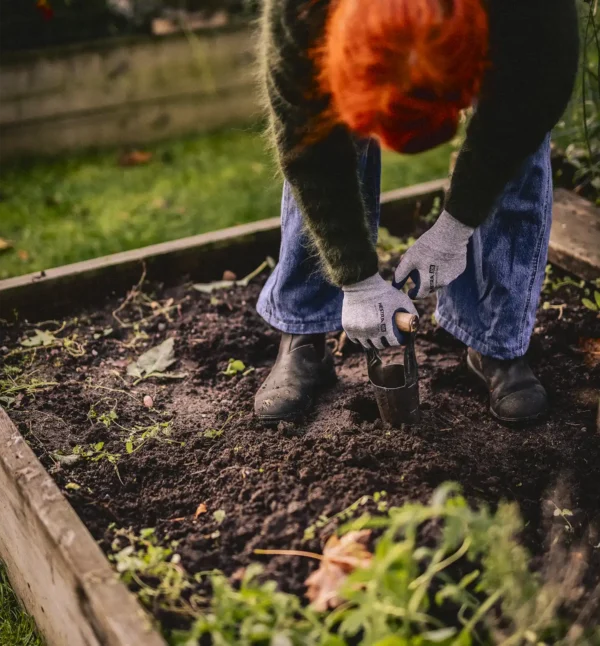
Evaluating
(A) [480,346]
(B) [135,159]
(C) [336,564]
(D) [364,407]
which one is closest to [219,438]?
(D) [364,407]

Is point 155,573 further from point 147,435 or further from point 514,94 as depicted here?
point 514,94

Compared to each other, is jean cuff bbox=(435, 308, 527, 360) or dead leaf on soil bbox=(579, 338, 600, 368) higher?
jean cuff bbox=(435, 308, 527, 360)

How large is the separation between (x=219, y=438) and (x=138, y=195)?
204 centimetres

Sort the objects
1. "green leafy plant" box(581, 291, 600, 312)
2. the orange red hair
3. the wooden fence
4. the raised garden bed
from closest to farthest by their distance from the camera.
Result: the orange red hair, the raised garden bed, "green leafy plant" box(581, 291, 600, 312), the wooden fence

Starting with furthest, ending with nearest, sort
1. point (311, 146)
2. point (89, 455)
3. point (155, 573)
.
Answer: point (89, 455), point (311, 146), point (155, 573)

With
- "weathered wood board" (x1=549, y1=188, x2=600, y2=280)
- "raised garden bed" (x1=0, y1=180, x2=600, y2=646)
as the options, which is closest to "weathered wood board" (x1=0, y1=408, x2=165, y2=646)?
"raised garden bed" (x1=0, y1=180, x2=600, y2=646)

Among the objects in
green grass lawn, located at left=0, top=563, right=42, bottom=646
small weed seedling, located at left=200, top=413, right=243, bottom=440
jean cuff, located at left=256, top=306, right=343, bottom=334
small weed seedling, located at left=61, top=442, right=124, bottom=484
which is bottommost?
green grass lawn, located at left=0, top=563, right=42, bottom=646

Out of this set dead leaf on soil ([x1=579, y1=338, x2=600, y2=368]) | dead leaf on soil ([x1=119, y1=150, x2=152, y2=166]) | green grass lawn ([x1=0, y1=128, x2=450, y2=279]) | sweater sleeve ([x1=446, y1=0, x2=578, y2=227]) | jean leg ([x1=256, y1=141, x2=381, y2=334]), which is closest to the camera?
sweater sleeve ([x1=446, y1=0, x2=578, y2=227])

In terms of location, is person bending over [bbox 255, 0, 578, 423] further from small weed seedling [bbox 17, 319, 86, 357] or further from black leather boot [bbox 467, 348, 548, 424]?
small weed seedling [bbox 17, 319, 86, 357]

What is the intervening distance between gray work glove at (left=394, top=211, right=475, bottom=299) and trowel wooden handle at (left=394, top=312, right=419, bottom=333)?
0.11 metres

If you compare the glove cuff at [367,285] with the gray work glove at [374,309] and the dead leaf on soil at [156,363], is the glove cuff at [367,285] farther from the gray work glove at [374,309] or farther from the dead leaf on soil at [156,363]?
the dead leaf on soil at [156,363]

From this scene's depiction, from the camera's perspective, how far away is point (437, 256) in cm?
177

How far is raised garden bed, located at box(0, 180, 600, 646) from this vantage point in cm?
158

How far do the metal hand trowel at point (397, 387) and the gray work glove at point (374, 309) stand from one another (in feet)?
0.17
